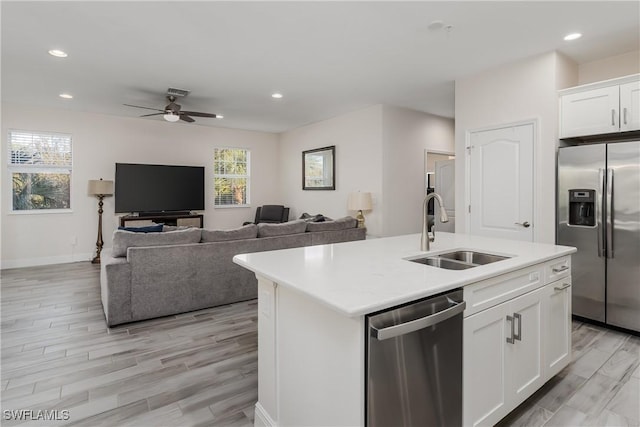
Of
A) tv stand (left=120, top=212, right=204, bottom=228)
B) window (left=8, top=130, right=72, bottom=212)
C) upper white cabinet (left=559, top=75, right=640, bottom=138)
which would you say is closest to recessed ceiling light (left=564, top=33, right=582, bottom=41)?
upper white cabinet (left=559, top=75, right=640, bottom=138)

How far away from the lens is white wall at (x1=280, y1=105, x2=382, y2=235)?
18.3ft

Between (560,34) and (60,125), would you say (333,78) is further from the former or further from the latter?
(60,125)

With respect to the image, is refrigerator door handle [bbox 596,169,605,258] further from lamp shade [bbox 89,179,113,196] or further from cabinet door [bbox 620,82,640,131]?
lamp shade [bbox 89,179,113,196]

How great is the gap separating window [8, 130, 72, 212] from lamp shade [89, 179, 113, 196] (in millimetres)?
490

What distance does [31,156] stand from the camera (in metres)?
5.63

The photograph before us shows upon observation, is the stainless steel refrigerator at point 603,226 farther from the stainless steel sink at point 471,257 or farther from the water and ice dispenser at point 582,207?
the stainless steel sink at point 471,257

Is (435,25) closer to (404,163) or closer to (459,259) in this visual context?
(459,259)

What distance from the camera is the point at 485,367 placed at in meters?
1.62

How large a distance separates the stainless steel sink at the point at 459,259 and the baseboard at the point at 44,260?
20.6 feet

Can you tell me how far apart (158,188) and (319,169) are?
123 inches

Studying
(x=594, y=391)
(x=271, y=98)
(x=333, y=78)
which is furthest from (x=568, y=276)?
(x=271, y=98)

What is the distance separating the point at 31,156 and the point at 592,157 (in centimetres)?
779

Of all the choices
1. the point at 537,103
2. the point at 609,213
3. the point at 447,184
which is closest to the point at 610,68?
the point at 537,103

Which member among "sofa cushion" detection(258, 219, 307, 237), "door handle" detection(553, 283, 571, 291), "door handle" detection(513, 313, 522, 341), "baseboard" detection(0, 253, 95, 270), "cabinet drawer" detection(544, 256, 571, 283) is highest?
"sofa cushion" detection(258, 219, 307, 237)
